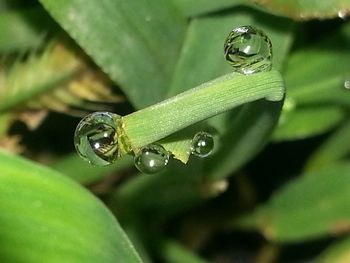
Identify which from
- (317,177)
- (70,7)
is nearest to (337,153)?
(317,177)

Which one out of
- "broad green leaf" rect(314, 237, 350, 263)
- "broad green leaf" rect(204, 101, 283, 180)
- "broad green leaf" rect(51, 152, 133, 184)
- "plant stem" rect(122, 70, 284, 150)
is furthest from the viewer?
"broad green leaf" rect(314, 237, 350, 263)

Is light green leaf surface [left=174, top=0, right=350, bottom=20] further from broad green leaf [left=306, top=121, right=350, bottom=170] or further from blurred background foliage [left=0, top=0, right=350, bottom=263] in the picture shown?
broad green leaf [left=306, top=121, right=350, bottom=170]

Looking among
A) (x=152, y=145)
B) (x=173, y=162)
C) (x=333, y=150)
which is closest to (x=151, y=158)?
(x=152, y=145)

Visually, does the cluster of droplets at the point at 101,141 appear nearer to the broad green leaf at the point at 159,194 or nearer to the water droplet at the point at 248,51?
the water droplet at the point at 248,51

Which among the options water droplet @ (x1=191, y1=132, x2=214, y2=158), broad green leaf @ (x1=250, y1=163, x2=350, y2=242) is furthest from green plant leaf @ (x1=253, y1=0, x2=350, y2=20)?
broad green leaf @ (x1=250, y1=163, x2=350, y2=242)

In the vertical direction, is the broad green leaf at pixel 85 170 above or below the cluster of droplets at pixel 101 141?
above

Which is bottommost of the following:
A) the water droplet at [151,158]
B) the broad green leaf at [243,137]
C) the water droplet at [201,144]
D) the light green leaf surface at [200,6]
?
the water droplet at [151,158]

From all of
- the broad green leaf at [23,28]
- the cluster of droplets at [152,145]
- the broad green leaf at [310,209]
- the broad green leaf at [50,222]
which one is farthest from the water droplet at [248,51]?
the broad green leaf at [310,209]
